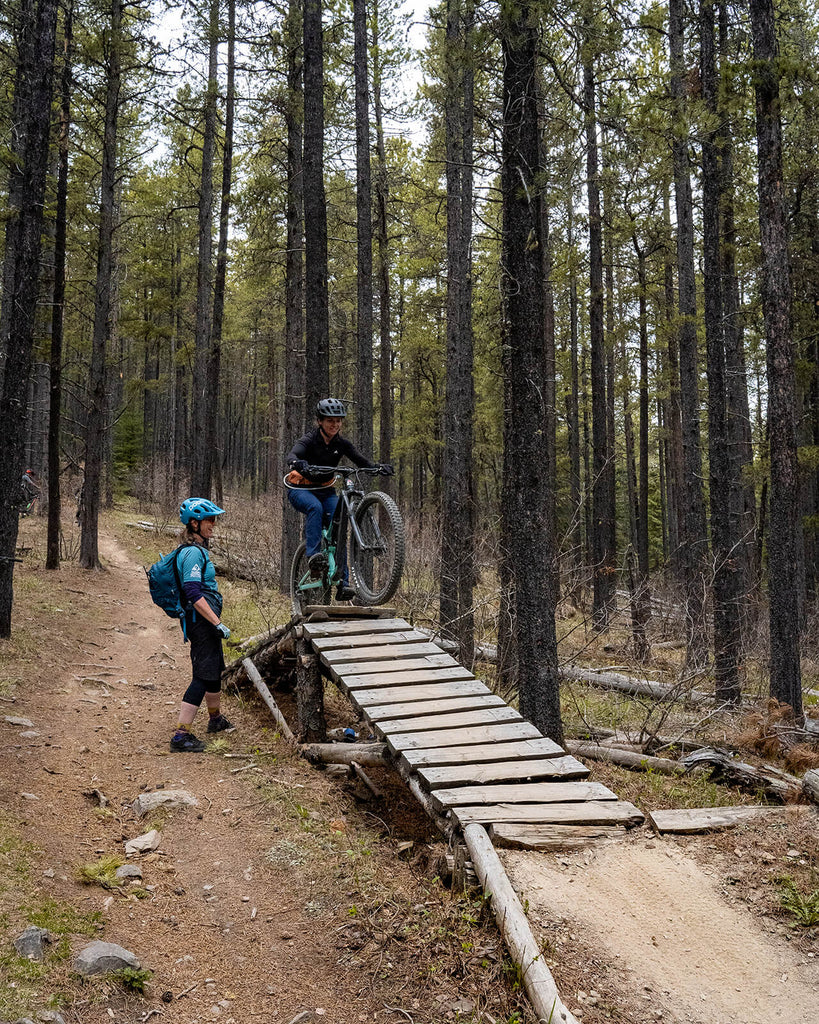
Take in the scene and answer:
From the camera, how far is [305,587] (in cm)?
803

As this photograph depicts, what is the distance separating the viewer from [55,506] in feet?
45.2

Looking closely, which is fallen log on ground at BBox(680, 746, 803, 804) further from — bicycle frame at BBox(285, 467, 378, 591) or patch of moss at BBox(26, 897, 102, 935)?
patch of moss at BBox(26, 897, 102, 935)

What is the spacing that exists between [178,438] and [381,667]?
36.1 metres

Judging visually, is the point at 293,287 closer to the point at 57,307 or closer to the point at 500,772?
the point at 57,307

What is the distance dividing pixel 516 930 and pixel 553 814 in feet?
3.23

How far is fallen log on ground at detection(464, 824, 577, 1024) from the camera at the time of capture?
2.96 meters

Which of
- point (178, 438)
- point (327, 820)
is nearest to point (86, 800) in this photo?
point (327, 820)

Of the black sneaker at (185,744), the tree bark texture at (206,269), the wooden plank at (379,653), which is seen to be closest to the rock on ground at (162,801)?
the black sneaker at (185,744)

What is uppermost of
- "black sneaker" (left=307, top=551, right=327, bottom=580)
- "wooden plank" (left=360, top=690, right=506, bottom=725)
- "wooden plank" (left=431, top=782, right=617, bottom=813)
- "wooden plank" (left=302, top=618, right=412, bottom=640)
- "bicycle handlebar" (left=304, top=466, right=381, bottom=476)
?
"bicycle handlebar" (left=304, top=466, right=381, bottom=476)

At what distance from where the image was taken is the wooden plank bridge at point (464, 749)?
420 centimetres

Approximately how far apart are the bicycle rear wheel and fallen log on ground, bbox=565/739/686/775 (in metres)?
3.09

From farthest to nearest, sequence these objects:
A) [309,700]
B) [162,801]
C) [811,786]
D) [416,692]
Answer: [309,700] → [416,692] → [162,801] → [811,786]

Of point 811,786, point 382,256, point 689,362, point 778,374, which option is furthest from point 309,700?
point 382,256

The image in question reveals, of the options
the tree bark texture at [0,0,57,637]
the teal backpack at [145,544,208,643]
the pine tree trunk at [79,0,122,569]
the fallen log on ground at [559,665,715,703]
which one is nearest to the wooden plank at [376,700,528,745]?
the teal backpack at [145,544,208,643]
